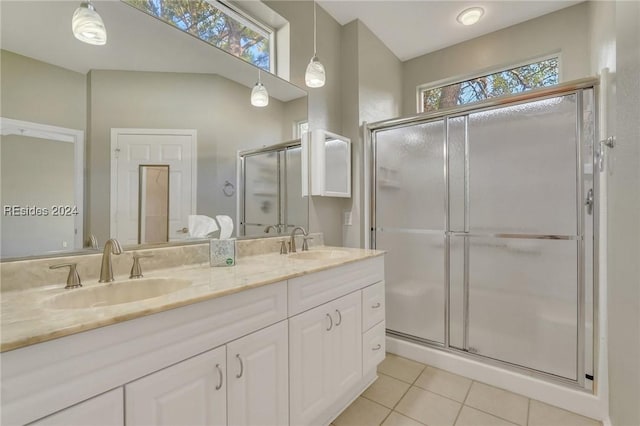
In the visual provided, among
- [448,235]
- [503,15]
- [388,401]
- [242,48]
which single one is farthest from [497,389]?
[503,15]

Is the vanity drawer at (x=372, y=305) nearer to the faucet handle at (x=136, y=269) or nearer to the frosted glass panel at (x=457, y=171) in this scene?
the frosted glass panel at (x=457, y=171)

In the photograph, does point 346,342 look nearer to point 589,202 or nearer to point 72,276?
point 72,276

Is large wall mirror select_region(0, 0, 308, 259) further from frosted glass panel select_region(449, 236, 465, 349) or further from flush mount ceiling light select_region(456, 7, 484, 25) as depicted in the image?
flush mount ceiling light select_region(456, 7, 484, 25)

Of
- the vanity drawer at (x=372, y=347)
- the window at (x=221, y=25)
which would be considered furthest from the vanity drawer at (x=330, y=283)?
the window at (x=221, y=25)

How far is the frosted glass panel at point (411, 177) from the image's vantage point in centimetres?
222

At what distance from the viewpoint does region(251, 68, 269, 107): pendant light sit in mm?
1846

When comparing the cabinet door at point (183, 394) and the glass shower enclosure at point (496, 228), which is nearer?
the cabinet door at point (183, 394)

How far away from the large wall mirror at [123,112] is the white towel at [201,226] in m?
0.03

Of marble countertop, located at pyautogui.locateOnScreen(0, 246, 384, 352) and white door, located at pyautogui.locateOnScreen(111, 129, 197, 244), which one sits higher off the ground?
white door, located at pyautogui.locateOnScreen(111, 129, 197, 244)

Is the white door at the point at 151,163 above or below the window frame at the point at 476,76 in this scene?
below

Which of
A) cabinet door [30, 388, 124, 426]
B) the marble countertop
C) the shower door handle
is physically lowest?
cabinet door [30, 388, 124, 426]

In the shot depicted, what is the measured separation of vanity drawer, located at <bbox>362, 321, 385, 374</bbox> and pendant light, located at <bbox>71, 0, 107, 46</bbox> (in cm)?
197

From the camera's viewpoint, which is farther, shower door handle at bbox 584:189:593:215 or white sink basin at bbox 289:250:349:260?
white sink basin at bbox 289:250:349:260

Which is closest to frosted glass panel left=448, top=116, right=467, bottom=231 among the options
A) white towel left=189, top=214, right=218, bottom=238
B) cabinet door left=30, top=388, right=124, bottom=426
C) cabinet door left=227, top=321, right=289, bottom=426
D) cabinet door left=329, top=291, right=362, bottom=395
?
cabinet door left=329, top=291, right=362, bottom=395
